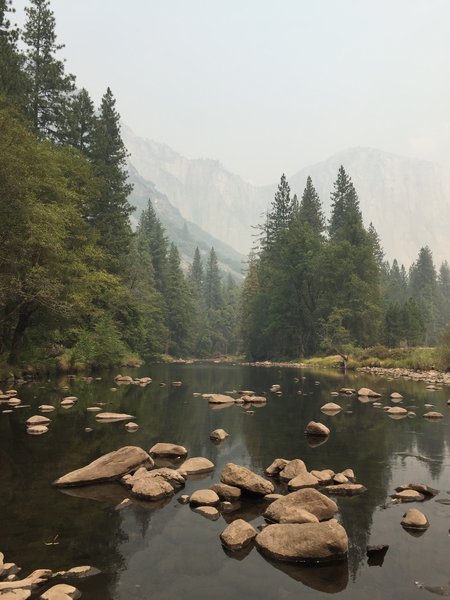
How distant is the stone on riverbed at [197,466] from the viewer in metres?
10.5

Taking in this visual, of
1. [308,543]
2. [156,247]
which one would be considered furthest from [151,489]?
[156,247]

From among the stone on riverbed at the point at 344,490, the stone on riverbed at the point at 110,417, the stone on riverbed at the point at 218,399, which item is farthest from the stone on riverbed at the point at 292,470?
the stone on riverbed at the point at 218,399

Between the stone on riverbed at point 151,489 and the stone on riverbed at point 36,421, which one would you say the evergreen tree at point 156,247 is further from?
the stone on riverbed at point 151,489

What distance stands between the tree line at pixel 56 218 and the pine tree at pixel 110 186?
110mm

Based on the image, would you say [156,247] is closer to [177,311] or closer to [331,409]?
[177,311]

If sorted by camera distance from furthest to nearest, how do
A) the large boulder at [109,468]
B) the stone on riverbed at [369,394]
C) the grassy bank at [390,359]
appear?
the grassy bank at [390,359], the stone on riverbed at [369,394], the large boulder at [109,468]

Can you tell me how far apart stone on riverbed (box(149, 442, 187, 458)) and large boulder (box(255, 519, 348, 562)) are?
5616 millimetres

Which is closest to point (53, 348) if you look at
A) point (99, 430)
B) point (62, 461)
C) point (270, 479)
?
point (99, 430)

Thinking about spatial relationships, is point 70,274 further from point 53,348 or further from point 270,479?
point 270,479

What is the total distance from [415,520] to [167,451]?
6476 mm

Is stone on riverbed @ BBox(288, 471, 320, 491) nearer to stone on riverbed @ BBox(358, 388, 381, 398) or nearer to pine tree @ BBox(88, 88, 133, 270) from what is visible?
stone on riverbed @ BBox(358, 388, 381, 398)

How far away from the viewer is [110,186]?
4712cm

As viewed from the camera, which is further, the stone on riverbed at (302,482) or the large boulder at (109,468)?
the large boulder at (109,468)

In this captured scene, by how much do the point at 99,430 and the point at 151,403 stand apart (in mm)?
6754
